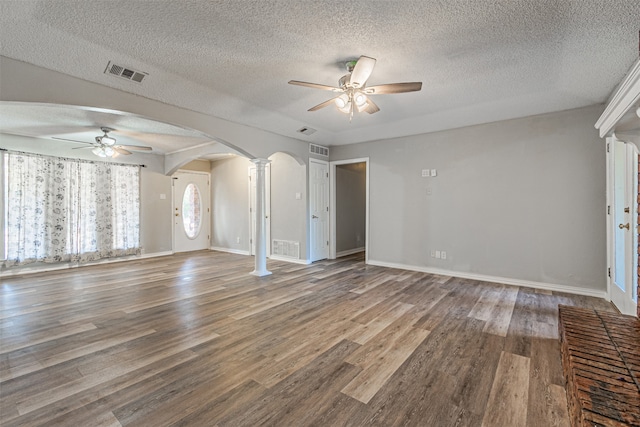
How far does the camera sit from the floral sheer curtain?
16.6ft

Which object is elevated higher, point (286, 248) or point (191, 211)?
point (191, 211)

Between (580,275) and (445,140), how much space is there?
274cm

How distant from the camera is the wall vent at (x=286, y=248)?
20.0 feet

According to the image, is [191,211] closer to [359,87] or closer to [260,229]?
[260,229]

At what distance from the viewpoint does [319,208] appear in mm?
6211

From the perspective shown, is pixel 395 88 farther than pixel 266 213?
No

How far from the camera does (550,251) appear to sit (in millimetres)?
4047

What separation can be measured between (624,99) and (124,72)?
4.00m

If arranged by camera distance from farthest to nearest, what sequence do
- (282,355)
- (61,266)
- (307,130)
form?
(61,266)
(307,130)
(282,355)

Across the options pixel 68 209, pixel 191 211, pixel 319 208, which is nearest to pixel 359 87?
pixel 319 208

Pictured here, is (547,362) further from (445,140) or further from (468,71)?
(445,140)

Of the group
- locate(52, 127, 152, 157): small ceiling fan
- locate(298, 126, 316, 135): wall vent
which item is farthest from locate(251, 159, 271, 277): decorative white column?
locate(52, 127, 152, 157): small ceiling fan

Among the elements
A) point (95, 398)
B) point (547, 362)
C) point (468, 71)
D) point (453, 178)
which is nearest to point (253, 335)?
point (95, 398)

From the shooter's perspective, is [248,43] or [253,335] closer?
[248,43]
